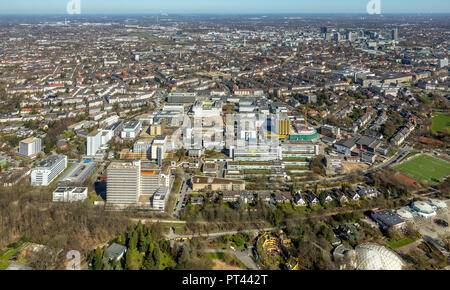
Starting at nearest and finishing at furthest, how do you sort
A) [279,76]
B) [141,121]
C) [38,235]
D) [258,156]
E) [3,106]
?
1. [38,235]
2. [258,156]
3. [141,121]
4. [3,106]
5. [279,76]

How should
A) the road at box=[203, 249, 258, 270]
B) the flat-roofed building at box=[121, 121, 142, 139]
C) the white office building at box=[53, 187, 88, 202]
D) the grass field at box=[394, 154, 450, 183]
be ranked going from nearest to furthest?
the road at box=[203, 249, 258, 270] < the white office building at box=[53, 187, 88, 202] < the grass field at box=[394, 154, 450, 183] < the flat-roofed building at box=[121, 121, 142, 139]

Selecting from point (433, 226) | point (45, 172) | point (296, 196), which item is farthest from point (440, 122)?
point (45, 172)

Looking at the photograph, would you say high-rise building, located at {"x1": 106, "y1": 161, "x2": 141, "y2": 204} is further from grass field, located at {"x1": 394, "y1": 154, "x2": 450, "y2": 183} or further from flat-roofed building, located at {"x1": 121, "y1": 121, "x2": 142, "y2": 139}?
grass field, located at {"x1": 394, "y1": 154, "x2": 450, "y2": 183}

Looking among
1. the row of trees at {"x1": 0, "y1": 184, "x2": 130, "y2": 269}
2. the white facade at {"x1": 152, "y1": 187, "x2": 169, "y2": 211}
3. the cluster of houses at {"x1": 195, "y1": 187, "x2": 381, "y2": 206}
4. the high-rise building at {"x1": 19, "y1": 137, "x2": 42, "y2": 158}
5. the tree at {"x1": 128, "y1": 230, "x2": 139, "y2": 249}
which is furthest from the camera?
the high-rise building at {"x1": 19, "y1": 137, "x2": 42, "y2": 158}

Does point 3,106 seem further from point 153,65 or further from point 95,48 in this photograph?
point 95,48

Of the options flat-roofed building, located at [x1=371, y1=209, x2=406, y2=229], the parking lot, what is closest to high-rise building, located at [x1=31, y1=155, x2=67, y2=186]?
flat-roofed building, located at [x1=371, y1=209, x2=406, y2=229]
